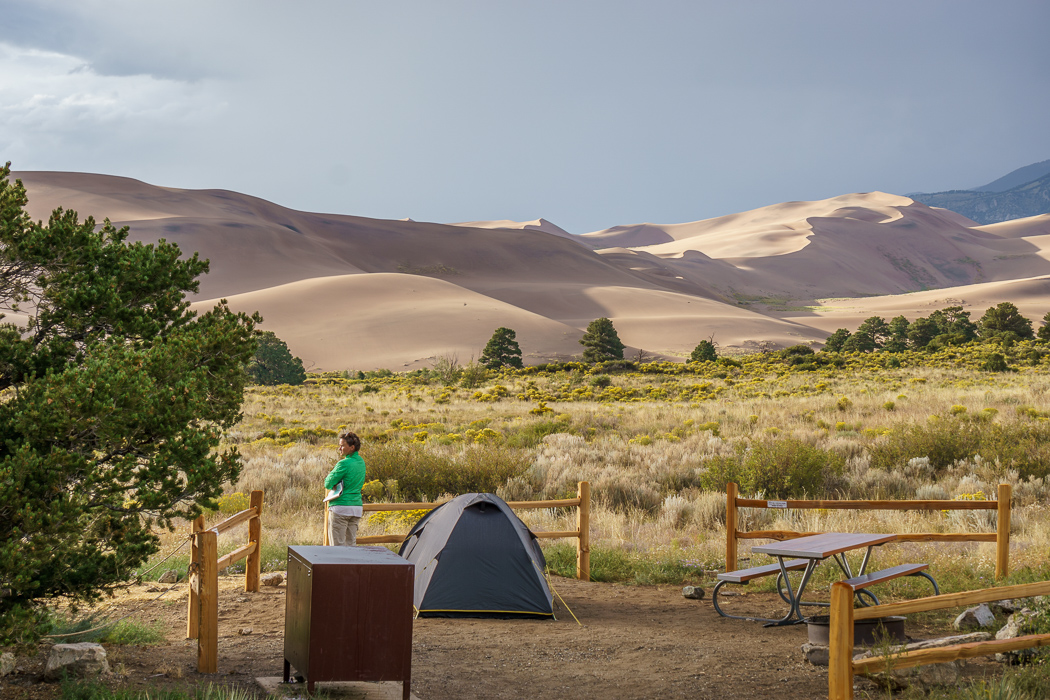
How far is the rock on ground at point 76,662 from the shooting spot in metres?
5.48

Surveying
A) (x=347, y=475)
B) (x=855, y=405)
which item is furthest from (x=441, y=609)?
(x=855, y=405)

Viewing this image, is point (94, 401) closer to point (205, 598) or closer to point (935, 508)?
point (205, 598)

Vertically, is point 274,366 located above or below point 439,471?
above

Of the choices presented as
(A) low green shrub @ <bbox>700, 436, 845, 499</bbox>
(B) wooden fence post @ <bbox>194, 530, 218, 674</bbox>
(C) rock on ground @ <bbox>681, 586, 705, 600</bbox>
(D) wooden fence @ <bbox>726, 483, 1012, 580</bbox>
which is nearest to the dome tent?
(C) rock on ground @ <bbox>681, 586, 705, 600</bbox>

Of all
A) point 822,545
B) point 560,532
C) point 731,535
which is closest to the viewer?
point 822,545

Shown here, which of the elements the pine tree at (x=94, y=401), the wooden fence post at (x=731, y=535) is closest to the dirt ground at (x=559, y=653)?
the wooden fence post at (x=731, y=535)

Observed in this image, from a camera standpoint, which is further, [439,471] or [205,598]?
[439,471]

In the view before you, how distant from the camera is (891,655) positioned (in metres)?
5.08

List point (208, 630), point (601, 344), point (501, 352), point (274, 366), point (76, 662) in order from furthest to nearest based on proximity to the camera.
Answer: point (601, 344)
point (501, 352)
point (274, 366)
point (208, 630)
point (76, 662)

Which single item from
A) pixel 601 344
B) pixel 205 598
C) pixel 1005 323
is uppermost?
pixel 1005 323

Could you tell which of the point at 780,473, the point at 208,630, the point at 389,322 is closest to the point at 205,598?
the point at 208,630

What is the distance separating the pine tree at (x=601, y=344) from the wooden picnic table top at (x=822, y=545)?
1997 inches

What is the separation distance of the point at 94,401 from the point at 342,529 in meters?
5.37

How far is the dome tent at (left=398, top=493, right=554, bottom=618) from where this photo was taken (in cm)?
843
